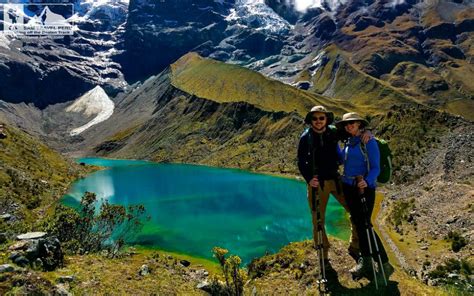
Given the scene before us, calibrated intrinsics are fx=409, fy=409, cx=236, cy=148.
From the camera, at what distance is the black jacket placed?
42.5 ft

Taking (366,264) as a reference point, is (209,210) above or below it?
below

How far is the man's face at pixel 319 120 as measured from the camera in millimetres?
12716

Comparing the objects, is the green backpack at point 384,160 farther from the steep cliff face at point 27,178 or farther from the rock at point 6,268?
the steep cliff face at point 27,178

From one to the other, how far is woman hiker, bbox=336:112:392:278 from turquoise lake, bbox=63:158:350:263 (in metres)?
30.0

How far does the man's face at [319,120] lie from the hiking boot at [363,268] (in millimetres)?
4550

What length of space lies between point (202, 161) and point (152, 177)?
48409 mm

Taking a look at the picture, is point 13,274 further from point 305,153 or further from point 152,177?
point 152,177

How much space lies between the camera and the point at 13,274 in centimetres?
1216

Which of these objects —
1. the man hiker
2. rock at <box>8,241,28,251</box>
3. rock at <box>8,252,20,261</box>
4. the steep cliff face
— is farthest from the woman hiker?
the steep cliff face

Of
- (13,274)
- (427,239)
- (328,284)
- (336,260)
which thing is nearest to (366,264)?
(328,284)

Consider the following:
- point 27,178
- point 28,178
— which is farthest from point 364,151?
point 28,178

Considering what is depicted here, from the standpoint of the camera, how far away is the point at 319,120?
501 inches

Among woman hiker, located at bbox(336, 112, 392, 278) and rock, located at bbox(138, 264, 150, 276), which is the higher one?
woman hiker, located at bbox(336, 112, 392, 278)

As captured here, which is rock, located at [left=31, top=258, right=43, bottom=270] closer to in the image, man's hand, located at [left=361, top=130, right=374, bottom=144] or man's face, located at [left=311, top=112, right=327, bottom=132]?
man's face, located at [left=311, top=112, right=327, bottom=132]
